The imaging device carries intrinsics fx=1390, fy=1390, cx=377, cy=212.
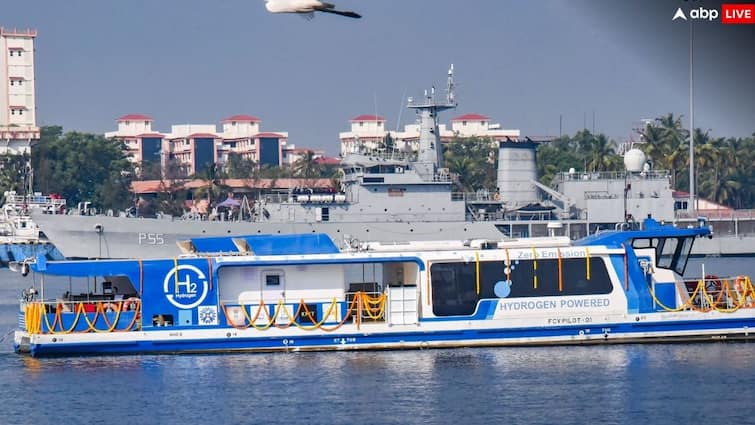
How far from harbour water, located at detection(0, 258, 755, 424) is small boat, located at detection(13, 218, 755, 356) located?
0.43 meters

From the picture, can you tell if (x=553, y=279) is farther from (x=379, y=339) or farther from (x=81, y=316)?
(x=81, y=316)

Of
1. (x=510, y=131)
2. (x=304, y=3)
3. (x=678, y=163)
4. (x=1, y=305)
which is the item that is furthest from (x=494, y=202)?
(x=510, y=131)

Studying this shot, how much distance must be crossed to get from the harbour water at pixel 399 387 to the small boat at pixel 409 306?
431 mm

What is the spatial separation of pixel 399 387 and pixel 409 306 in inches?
182

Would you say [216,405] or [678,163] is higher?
[678,163]

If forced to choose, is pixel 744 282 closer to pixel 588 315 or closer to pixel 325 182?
pixel 588 315

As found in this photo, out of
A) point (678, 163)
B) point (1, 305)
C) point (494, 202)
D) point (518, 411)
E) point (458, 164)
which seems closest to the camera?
point (518, 411)

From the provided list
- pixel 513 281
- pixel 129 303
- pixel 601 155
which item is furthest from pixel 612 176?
pixel 129 303

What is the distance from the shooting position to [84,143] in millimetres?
135375

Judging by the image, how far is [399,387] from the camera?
29969 mm

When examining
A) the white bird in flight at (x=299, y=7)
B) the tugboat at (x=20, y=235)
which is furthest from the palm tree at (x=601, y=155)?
the white bird in flight at (x=299, y=7)

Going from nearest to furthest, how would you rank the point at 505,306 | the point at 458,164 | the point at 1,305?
1. the point at 505,306
2. the point at 1,305
3. the point at 458,164

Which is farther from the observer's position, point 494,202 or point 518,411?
point 494,202

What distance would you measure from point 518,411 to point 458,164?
89492mm
